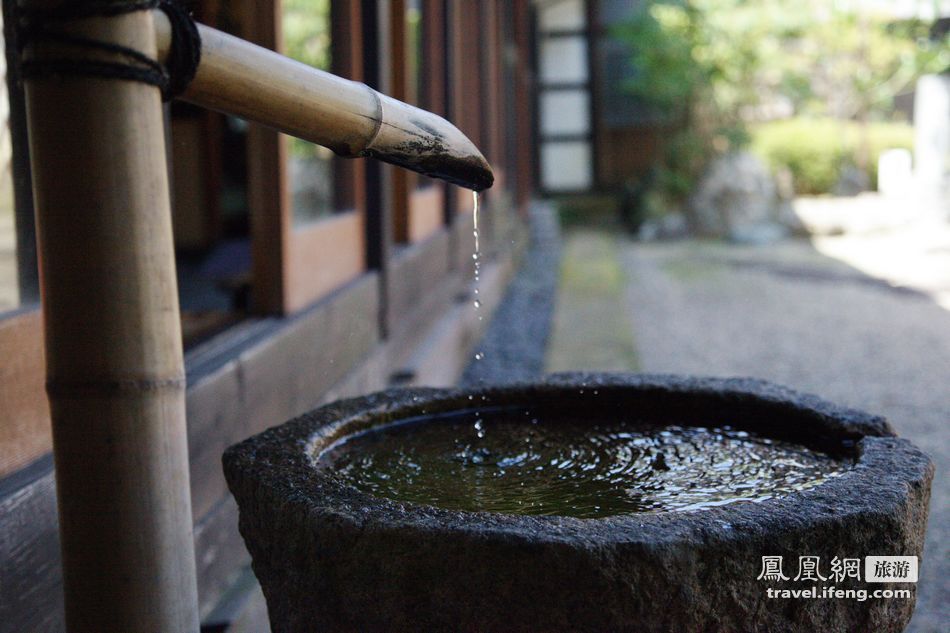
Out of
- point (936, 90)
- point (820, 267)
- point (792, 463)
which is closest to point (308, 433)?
point (792, 463)

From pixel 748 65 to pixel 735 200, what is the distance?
2595 millimetres

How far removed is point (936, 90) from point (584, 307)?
12.1m

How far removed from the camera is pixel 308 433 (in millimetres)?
1943

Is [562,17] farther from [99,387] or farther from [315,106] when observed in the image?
[99,387]

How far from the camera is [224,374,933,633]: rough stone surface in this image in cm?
139

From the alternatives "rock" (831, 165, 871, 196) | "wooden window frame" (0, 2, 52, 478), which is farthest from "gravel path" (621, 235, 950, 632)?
"rock" (831, 165, 871, 196)

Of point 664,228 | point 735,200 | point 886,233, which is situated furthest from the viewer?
point 664,228

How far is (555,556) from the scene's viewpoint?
1.39 meters

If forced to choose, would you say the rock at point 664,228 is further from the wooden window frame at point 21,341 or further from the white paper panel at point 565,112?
the wooden window frame at point 21,341

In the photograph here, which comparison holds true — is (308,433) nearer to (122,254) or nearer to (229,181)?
(122,254)

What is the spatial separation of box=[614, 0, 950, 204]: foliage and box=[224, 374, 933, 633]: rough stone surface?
49.4 ft

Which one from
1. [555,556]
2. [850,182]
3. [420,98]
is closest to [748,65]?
[850,182]

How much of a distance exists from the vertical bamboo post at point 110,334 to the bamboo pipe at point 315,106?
99 millimetres

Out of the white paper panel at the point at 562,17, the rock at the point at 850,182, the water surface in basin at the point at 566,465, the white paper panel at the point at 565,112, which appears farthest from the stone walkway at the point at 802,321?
the white paper panel at the point at 562,17
